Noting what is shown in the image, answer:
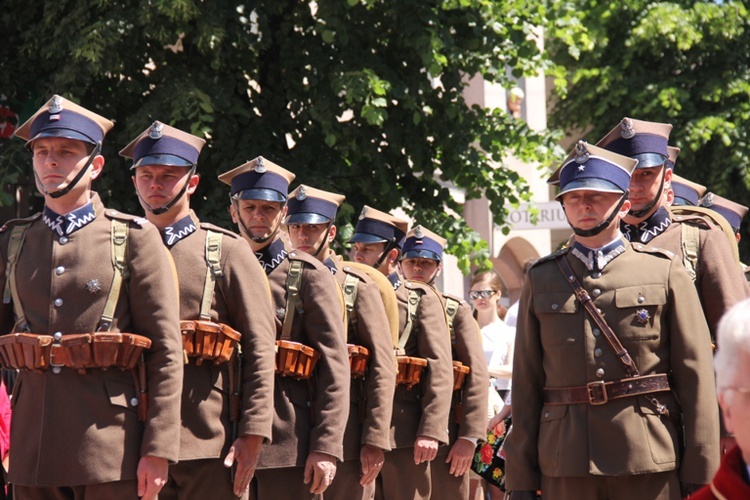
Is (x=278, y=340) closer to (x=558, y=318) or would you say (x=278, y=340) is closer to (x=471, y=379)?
(x=558, y=318)

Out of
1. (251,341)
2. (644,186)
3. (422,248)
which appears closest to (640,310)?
(644,186)

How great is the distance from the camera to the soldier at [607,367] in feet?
19.6

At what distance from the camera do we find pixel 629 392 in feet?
19.7

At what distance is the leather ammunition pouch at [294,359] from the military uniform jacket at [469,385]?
120 inches

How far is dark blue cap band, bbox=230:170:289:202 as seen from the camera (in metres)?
7.26

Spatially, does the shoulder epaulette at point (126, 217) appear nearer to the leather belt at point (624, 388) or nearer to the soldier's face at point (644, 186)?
the leather belt at point (624, 388)

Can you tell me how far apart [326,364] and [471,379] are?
120 inches

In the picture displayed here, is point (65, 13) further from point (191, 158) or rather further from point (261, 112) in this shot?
point (191, 158)

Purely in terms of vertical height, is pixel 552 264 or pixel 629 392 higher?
pixel 552 264

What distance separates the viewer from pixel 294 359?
6.77 m

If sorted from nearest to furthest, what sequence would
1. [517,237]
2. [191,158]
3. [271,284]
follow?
[191,158]
[271,284]
[517,237]

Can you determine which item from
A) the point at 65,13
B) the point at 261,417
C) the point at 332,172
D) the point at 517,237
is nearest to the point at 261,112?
the point at 332,172

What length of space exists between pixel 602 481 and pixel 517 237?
26.0m

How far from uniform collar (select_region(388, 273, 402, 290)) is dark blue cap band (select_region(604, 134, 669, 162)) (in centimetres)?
264
